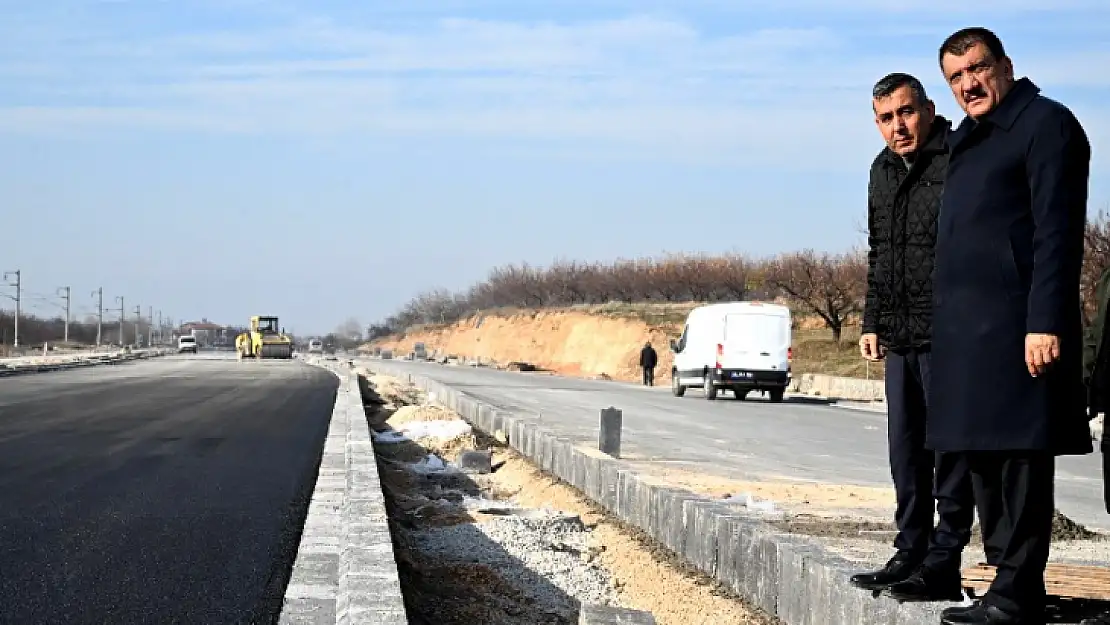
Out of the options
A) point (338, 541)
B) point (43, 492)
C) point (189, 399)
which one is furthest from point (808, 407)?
point (338, 541)

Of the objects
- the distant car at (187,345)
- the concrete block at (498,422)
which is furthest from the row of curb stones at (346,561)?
the distant car at (187,345)

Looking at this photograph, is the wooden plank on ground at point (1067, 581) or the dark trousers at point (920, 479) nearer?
the dark trousers at point (920, 479)

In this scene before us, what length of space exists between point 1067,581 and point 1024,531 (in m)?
1.16

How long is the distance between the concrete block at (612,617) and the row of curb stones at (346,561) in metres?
0.71

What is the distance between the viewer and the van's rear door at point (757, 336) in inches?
1401

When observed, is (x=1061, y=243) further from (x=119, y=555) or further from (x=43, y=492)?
(x=43, y=492)

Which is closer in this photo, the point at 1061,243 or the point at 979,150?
the point at 1061,243

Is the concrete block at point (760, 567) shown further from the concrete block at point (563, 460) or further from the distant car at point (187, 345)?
the distant car at point (187, 345)

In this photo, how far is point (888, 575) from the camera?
598cm

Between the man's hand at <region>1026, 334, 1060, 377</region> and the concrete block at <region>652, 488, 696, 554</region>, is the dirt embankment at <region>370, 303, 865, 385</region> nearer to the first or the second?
the concrete block at <region>652, 488, 696, 554</region>

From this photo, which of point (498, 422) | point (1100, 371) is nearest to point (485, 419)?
point (498, 422)

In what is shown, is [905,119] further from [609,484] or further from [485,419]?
[485,419]

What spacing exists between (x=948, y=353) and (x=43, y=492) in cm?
895

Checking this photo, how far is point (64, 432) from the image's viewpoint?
19.6m
